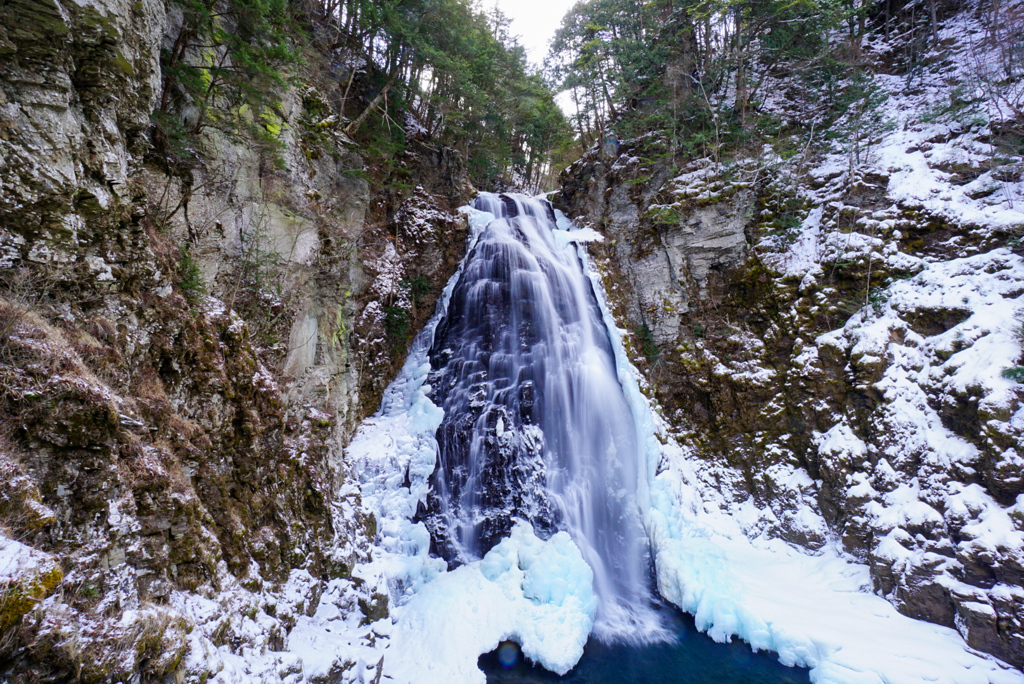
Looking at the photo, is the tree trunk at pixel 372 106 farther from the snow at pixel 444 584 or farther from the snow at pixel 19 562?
the snow at pixel 19 562

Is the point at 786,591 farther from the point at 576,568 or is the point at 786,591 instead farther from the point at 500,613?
the point at 500,613

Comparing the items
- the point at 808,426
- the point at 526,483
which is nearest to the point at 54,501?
the point at 526,483

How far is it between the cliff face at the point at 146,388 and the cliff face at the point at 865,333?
26.8 feet

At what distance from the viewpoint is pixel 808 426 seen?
9.10 metres

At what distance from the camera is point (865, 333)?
28.5 ft

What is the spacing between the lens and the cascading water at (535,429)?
8375mm

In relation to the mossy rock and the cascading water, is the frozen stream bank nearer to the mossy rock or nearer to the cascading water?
the cascading water

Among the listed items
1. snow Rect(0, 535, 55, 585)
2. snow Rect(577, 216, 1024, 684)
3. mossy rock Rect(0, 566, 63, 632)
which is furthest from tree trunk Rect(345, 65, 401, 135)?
mossy rock Rect(0, 566, 63, 632)

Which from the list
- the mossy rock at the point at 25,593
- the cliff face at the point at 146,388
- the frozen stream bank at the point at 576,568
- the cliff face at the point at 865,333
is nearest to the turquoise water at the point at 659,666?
the frozen stream bank at the point at 576,568

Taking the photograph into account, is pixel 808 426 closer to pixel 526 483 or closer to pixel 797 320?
pixel 797 320

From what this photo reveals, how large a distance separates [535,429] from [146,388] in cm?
675

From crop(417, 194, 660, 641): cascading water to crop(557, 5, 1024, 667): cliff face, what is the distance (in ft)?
5.84

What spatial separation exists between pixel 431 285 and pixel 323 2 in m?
8.08

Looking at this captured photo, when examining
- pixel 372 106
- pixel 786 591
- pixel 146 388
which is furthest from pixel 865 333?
pixel 372 106
